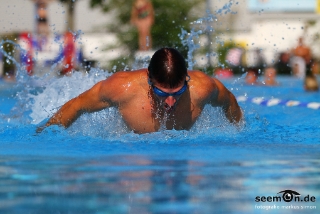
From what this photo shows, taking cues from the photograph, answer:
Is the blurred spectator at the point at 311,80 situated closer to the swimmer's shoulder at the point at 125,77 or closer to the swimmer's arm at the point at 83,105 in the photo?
the swimmer's shoulder at the point at 125,77

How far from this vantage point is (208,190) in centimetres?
276

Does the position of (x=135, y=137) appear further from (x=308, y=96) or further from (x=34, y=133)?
(x=308, y=96)

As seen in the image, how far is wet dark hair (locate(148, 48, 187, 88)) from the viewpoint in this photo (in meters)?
4.01

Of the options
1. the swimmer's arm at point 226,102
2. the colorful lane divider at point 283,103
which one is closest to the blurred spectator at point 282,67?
the colorful lane divider at point 283,103

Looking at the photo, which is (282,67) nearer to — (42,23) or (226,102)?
(42,23)

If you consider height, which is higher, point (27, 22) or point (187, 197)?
point (187, 197)

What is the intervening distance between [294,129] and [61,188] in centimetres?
313

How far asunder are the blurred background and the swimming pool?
25.2 feet

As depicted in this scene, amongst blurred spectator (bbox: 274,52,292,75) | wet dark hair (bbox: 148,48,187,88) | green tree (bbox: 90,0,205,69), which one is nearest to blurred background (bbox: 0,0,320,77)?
green tree (bbox: 90,0,205,69)

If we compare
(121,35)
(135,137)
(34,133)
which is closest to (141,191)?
(135,137)

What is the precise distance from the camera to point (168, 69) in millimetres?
4000

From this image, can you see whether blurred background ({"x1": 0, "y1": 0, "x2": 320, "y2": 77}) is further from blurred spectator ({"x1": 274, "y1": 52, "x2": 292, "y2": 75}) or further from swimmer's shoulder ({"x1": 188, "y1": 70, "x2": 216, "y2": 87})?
swimmer's shoulder ({"x1": 188, "y1": 70, "x2": 216, "y2": 87})

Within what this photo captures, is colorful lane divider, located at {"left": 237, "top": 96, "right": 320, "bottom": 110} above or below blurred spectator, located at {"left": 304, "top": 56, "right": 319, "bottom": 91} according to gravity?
above

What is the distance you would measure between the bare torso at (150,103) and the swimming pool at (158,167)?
9cm
